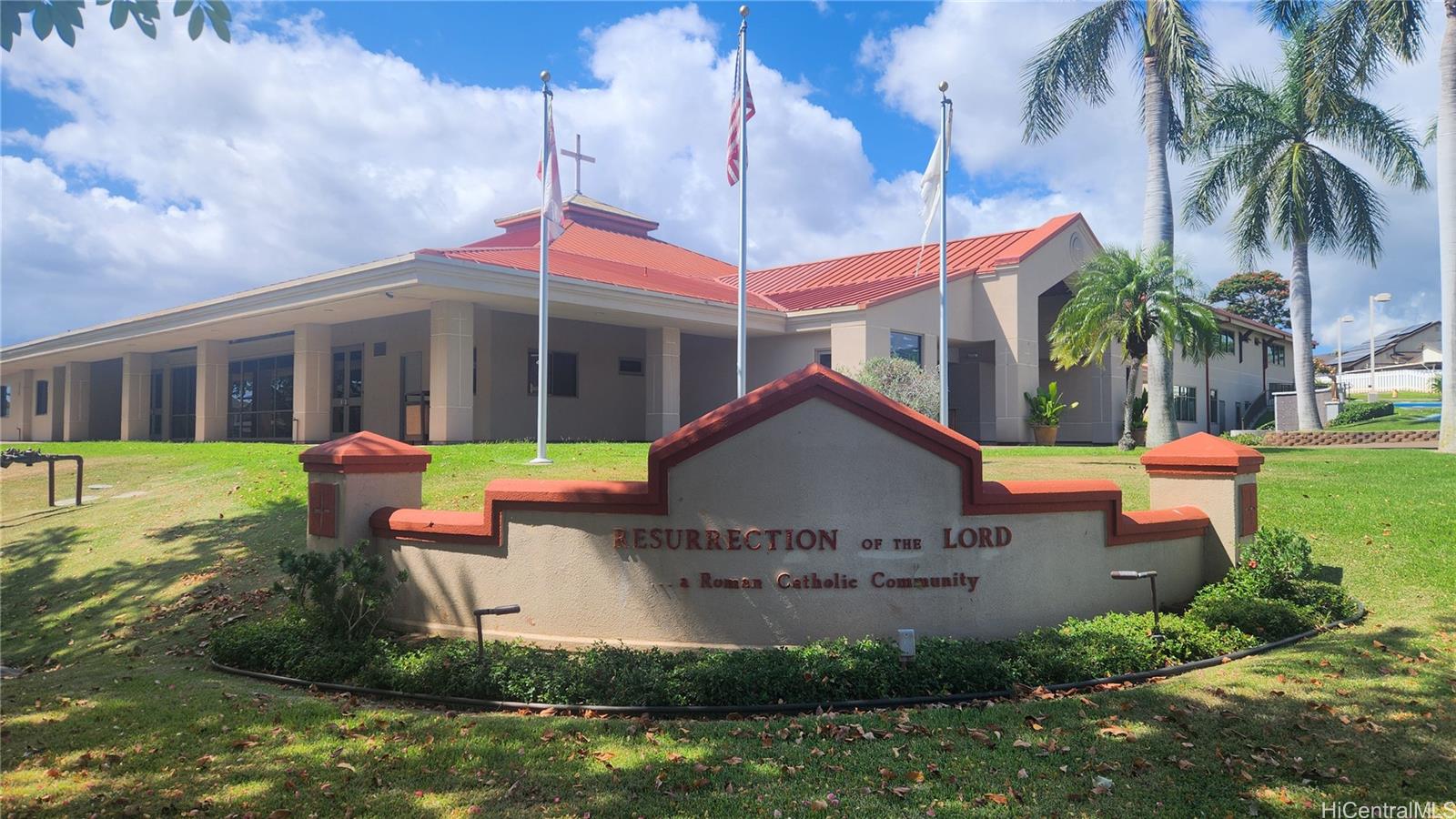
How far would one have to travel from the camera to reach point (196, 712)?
226 inches

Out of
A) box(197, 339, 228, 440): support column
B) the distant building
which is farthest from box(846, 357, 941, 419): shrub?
box(197, 339, 228, 440): support column

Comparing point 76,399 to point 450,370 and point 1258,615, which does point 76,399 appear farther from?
point 1258,615

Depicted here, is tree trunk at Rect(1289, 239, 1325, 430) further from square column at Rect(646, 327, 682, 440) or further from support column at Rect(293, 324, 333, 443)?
support column at Rect(293, 324, 333, 443)

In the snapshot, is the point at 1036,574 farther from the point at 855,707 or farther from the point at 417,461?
the point at 417,461

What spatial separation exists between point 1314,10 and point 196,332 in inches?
1320

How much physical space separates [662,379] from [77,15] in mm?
19153

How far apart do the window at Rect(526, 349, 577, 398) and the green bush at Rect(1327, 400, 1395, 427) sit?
31.8 meters

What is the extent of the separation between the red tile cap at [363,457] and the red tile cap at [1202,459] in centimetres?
712

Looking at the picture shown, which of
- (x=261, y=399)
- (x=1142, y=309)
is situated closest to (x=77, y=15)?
(x=1142, y=309)

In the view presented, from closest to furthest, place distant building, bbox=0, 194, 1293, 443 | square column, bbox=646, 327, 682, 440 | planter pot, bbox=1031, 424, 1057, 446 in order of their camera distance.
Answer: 1. distant building, bbox=0, 194, 1293, 443
2. square column, bbox=646, 327, 682, 440
3. planter pot, bbox=1031, 424, 1057, 446

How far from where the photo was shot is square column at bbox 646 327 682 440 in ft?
78.1

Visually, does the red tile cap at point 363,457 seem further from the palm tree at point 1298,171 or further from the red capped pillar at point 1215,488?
the palm tree at point 1298,171

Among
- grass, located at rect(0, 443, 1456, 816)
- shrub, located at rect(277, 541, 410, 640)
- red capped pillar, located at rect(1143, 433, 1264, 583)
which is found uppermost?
red capped pillar, located at rect(1143, 433, 1264, 583)

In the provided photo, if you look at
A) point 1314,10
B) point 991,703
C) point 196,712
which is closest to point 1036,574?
point 991,703
